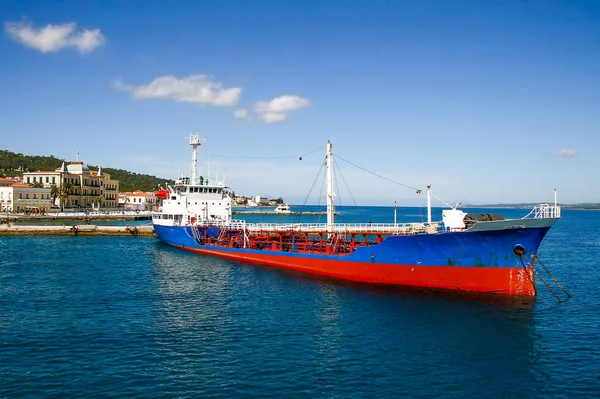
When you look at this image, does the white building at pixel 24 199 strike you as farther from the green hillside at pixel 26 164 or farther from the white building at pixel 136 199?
the green hillside at pixel 26 164

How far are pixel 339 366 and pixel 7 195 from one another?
3938 inches

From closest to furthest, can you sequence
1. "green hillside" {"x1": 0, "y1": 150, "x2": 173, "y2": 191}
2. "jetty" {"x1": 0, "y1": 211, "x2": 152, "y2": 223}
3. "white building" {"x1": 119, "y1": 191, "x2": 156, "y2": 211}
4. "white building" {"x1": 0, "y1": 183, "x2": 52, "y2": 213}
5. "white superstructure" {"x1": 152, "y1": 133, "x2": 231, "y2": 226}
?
"white superstructure" {"x1": 152, "y1": 133, "x2": 231, "y2": 226}, "jetty" {"x1": 0, "y1": 211, "x2": 152, "y2": 223}, "white building" {"x1": 0, "y1": 183, "x2": 52, "y2": 213}, "white building" {"x1": 119, "y1": 191, "x2": 156, "y2": 211}, "green hillside" {"x1": 0, "y1": 150, "x2": 173, "y2": 191}

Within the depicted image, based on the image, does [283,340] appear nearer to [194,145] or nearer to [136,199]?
[194,145]

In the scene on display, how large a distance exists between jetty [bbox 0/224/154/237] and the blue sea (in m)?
36.8

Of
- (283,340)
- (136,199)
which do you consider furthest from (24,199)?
(283,340)

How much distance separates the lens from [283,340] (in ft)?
61.0

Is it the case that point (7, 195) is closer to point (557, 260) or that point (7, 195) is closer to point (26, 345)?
point (26, 345)

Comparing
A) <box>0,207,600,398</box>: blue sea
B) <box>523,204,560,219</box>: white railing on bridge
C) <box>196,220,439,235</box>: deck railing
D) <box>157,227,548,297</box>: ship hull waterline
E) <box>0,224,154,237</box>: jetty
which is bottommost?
<box>0,207,600,398</box>: blue sea

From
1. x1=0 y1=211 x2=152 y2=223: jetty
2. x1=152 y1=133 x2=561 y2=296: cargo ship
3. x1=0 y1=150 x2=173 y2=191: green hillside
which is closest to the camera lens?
x1=152 y1=133 x2=561 y2=296: cargo ship

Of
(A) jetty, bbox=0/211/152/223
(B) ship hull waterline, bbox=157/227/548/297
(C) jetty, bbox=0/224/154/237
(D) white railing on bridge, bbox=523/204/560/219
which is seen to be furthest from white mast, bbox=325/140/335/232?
(A) jetty, bbox=0/211/152/223

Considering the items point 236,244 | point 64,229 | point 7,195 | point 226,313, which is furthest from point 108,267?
point 7,195

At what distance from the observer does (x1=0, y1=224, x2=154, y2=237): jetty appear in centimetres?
6531

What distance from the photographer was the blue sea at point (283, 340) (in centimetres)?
1438

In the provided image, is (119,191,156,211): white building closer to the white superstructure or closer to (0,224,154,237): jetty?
(0,224,154,237): jetty
